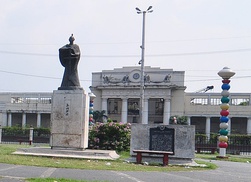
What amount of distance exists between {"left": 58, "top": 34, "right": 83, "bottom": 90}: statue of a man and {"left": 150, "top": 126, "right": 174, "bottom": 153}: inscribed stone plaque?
10.6 feet

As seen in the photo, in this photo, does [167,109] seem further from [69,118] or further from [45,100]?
[69,118]

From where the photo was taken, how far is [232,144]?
2934 centimetres

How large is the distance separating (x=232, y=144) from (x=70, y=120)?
1912cm

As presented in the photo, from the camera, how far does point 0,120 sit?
6675cm

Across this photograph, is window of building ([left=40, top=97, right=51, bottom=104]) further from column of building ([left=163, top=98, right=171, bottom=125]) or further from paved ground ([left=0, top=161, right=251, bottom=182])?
paved ground ([left=0, top=161, right=251, bottom=182])

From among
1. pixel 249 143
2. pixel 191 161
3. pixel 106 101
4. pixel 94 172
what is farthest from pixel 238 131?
pixel 94 172

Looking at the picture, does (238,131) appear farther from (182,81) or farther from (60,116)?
(60,116)

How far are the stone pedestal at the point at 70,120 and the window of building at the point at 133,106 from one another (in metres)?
52.1

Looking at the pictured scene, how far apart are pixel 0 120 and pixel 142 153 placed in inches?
2308

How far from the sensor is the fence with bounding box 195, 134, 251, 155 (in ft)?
91.5

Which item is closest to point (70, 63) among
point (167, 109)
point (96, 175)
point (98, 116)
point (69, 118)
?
point (69, 118)

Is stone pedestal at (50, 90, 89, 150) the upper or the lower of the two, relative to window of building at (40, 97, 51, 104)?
lower

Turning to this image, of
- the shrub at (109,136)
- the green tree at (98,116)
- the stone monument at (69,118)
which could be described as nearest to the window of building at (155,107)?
the green tree at (98,116)

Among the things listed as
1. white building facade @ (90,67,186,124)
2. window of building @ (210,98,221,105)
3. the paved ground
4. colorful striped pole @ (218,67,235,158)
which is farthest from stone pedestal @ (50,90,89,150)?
window of building @ (210,98,221,105)
